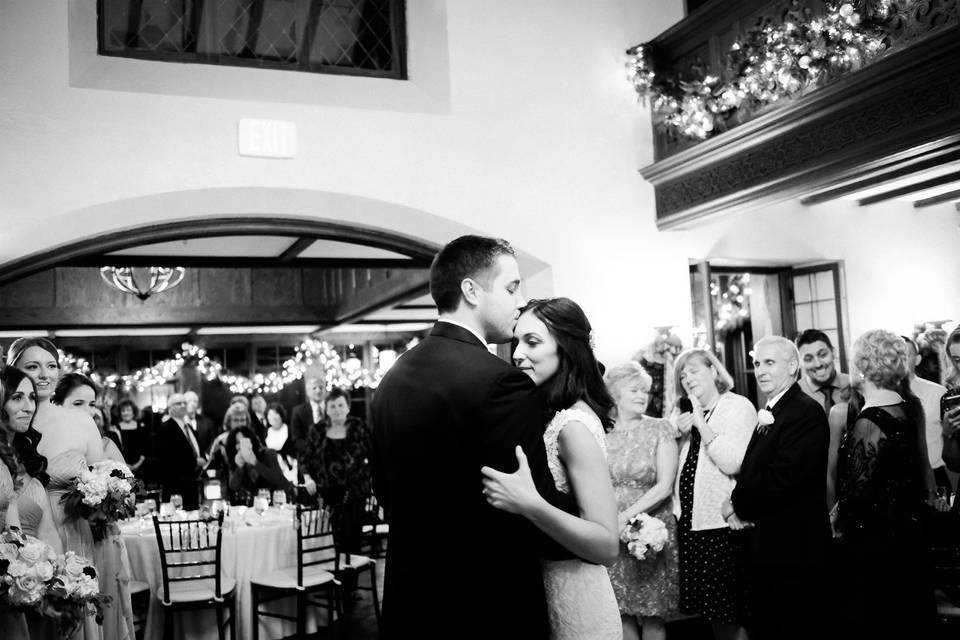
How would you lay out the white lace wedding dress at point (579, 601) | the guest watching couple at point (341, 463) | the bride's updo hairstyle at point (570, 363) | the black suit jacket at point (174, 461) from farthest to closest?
the black suit jacket at point (174, 461) < the guest watching couple at point (341, 463) < the bride's updo hairstyle at point (570, 363) < the white lace wedding dress at point (579, 601)

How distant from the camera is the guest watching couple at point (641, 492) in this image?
4449mm

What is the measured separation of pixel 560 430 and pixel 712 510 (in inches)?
89.2

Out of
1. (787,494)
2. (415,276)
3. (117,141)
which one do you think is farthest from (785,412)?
(415,276)

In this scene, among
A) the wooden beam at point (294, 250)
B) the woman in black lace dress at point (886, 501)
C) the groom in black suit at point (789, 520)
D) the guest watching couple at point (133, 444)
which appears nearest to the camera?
the groom in black suit at point (789, 520)

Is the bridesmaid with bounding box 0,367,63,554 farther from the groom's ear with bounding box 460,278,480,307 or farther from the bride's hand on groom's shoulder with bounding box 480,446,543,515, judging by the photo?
the bride's hand on groom's shoulder with bounding box 480,446,543,515

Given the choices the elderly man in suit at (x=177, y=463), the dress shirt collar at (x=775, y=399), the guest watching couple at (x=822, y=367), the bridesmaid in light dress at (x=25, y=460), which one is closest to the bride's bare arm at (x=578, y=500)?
the dress shirt collar at (x=775, y=399)

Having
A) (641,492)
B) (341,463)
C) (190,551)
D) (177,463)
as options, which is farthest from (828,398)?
(177,463)

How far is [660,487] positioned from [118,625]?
3051 millimetres

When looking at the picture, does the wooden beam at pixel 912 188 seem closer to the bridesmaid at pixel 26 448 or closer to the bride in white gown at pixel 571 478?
the bride in white gown at pixel 571 478

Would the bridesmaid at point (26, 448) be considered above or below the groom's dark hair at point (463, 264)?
below

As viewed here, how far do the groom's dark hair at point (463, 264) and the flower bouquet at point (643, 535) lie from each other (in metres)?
2.44

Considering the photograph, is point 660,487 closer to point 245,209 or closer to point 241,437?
point 245,209

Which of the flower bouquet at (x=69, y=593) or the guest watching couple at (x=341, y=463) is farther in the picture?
the guest watching couple at (x=341, y=463)

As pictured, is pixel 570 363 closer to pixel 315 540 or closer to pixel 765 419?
pixel 765 419
